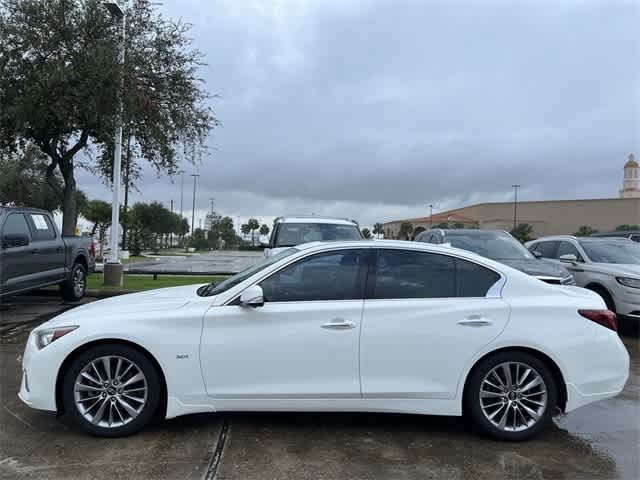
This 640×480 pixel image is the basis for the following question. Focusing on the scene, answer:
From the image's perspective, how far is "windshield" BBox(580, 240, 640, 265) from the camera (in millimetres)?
9602

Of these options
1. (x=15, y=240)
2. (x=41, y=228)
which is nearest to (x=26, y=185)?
(x=41, y=228)

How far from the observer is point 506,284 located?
4.37m

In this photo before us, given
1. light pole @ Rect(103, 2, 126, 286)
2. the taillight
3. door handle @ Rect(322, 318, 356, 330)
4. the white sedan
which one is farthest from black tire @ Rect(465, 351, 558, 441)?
light pole @ Rect(103, 2, 126, 286)

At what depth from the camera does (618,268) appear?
895 centimetres

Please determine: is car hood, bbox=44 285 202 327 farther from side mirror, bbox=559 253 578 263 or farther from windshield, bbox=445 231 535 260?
side mirror, bbox=559 253 578 263

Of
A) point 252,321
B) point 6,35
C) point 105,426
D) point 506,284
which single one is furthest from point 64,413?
point 6,35

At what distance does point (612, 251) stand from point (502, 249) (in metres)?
2.43

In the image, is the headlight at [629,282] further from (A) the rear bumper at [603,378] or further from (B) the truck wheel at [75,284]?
(B) the truck wheel at [75,284]

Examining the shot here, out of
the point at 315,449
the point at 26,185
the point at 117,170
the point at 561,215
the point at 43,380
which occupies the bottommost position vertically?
the point at 315,449

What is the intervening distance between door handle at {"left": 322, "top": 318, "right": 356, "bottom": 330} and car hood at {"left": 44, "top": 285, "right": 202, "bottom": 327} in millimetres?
1176

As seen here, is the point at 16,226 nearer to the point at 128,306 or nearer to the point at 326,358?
the point at 128,306

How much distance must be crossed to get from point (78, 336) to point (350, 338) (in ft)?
6.94

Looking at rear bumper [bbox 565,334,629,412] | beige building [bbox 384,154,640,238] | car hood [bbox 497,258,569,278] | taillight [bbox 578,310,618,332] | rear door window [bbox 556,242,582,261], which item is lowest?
rear bumper [bbox 565,334,629,412]

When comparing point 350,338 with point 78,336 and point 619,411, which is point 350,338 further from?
point 619,411
